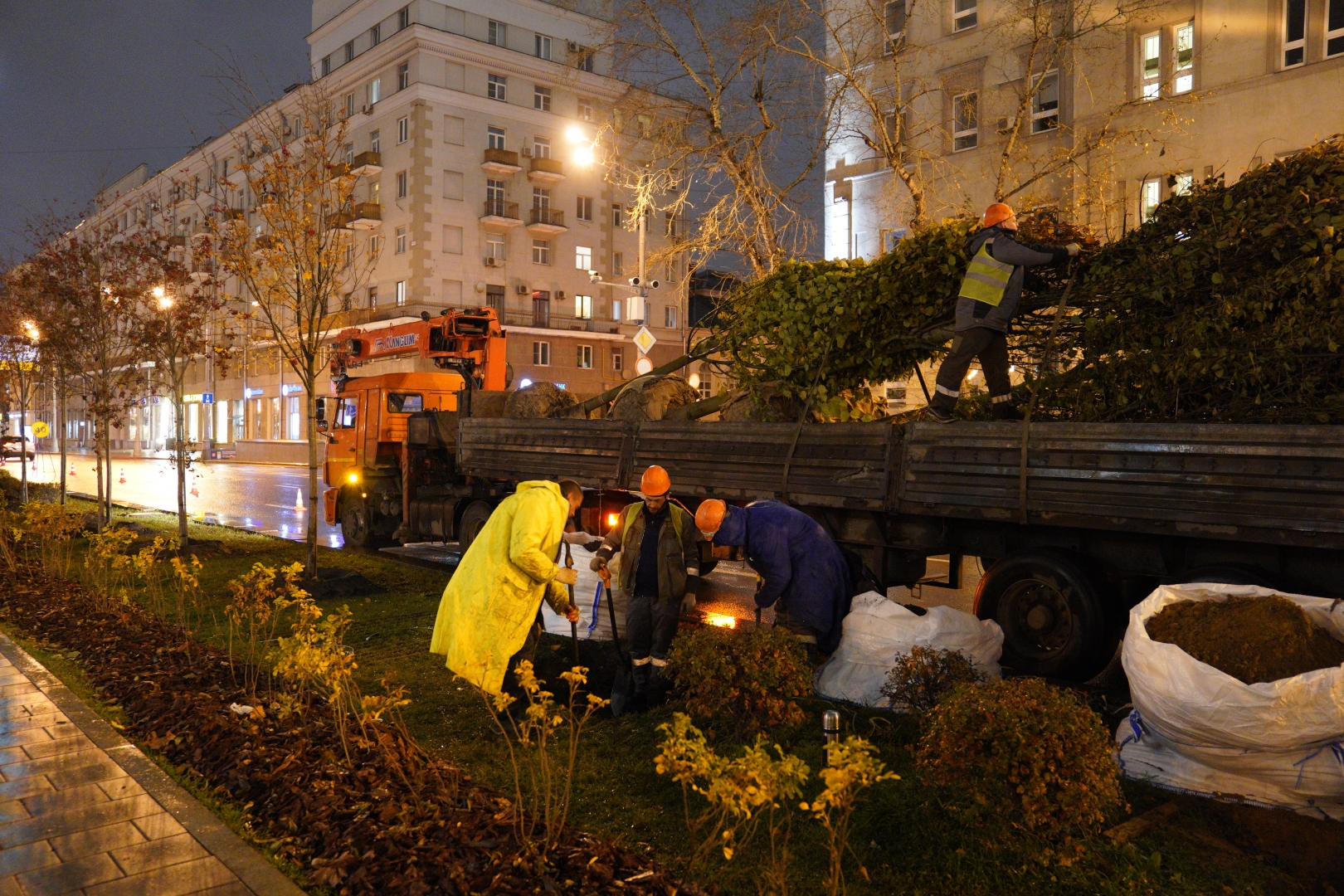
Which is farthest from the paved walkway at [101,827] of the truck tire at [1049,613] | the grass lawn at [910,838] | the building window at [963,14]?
the building window at [963,14]

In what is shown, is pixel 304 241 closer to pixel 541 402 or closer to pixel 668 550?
pixel 541 402

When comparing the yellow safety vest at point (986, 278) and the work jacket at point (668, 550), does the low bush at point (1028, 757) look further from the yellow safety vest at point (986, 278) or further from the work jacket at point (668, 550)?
the yellow safety vest at point (986, 278)

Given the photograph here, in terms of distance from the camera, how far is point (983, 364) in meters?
7.07

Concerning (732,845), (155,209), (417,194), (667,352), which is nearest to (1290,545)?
(732,845)

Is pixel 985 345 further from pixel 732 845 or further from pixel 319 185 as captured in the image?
pixel 319 185

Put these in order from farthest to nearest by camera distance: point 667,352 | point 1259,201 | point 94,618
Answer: point 667,352 → point 94,618 → point 1259,201

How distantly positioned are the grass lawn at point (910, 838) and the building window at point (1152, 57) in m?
19.7

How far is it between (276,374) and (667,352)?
70.9 feet

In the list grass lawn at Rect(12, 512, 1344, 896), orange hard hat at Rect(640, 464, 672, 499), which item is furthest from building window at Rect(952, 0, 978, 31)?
grass lawn at Rect(12, 512, 1344, 896)

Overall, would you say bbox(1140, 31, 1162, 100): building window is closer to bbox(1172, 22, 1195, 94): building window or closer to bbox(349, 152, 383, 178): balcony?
bbox(1172, 22, 1195, 94): building window

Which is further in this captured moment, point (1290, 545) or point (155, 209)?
point (155, 209)

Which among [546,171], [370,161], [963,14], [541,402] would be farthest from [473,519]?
[546,171]

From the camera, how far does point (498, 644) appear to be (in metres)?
5.57

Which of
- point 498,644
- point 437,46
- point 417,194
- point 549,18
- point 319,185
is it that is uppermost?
point 549,18
